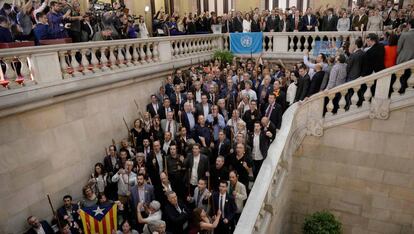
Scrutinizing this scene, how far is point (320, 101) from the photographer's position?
7.22 meters

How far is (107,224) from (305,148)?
475 centimetres

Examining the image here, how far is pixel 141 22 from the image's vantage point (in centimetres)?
1072

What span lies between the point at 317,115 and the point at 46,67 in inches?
227

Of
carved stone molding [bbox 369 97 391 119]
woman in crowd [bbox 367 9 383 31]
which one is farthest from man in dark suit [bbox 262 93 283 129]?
woman in crowd [bbox 367 9 383 31]

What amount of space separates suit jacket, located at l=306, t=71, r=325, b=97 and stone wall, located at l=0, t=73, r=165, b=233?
4.48 meters

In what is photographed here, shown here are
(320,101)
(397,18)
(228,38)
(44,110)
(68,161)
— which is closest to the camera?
(44,110)

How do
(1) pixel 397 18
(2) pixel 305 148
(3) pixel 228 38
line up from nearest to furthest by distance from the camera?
(2) pixel 305 148
(1) pixel 397 18
(3) pixel 228 38

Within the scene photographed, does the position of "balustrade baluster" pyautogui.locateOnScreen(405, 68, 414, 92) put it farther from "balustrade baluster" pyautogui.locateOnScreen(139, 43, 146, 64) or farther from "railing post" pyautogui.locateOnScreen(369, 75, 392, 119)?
"balustrade baluster" pyautogui.locateOnScreen(139, 43, 146, 64)

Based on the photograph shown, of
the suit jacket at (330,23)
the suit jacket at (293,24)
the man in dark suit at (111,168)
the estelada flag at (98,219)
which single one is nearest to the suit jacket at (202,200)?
the estelada flag at (98,219)

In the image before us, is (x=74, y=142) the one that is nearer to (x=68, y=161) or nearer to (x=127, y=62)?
(x=68, y=161)

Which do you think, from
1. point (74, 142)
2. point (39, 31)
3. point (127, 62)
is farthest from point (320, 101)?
point (39, 31)

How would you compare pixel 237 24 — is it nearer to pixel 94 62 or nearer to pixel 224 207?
pixel 94 62

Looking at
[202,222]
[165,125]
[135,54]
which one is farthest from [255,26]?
[202,222]

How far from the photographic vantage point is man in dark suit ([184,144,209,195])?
19.6ft
